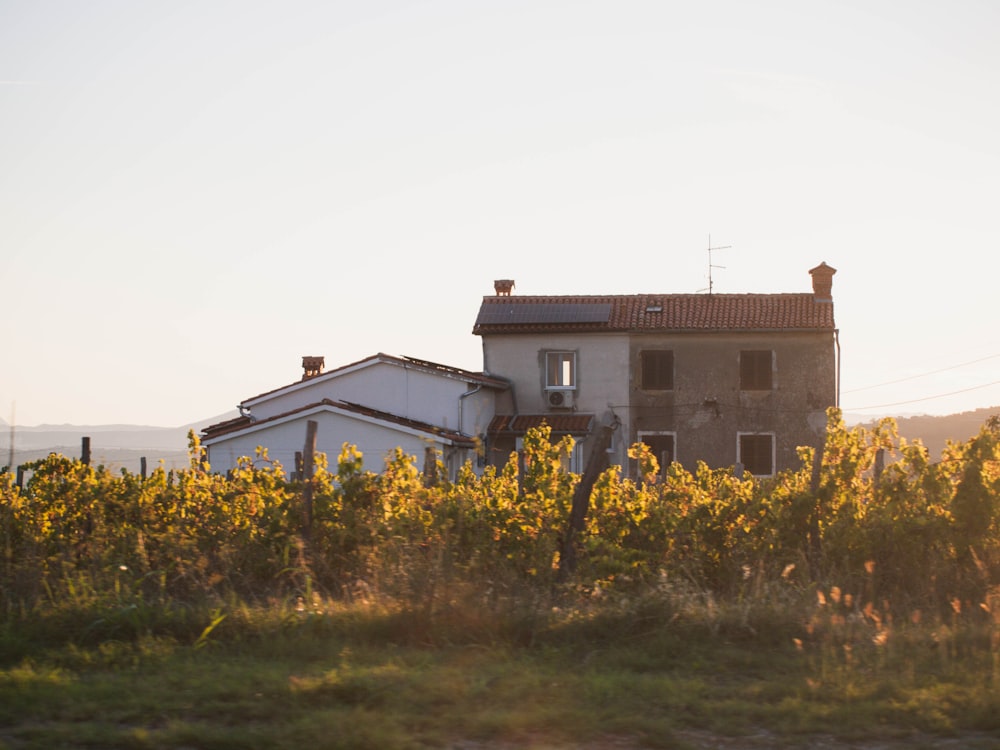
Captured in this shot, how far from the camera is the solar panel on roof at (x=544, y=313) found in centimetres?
3534

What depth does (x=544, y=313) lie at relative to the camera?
3569 centimetres

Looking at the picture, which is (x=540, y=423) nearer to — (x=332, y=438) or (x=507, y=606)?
(x=332, y=438)

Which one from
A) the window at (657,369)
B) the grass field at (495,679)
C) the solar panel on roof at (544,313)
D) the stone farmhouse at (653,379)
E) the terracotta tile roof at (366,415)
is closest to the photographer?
the grass field at (495,679)

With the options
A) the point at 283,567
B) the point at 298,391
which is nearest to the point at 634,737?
the point at 283,567

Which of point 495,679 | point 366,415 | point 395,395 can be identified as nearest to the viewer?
point 495,679

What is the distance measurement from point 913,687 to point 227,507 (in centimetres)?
739

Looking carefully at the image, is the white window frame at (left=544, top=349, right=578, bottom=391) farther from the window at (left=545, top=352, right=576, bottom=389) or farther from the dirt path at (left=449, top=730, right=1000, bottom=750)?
the dirt path at (left=449, top=730, right=1000, bottom=750)

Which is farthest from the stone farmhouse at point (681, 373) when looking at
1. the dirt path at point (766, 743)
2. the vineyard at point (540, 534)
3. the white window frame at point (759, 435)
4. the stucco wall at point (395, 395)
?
the dirt path at point (766, 743)

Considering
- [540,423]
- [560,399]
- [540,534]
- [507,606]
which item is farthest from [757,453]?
[507,606]

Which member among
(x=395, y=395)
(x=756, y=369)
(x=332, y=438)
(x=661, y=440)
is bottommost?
(x=332, y=438)

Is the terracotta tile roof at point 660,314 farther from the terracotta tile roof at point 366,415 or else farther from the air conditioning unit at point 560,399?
the terracotta tile roof at point 366,415

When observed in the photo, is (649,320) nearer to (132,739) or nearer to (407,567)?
(407,567)

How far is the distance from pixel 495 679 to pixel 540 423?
26481 millimetres

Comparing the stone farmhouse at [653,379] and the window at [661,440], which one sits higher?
the stone farmhouse at [653,379]
